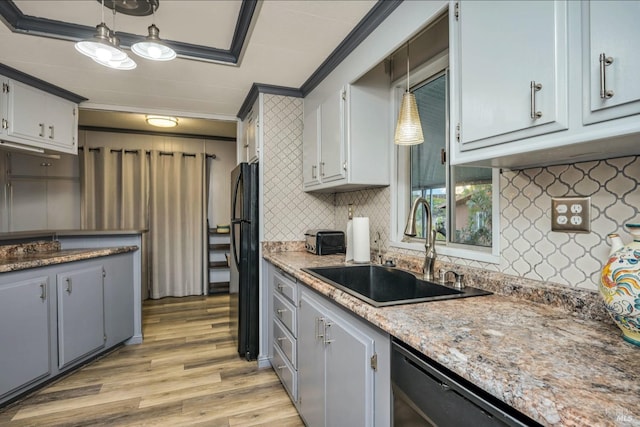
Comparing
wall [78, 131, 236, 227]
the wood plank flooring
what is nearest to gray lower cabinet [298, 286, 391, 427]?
the wood plank flooring

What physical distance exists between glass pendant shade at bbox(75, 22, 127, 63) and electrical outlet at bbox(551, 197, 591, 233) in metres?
2.10

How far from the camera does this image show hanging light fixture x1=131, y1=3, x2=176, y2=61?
168 cm

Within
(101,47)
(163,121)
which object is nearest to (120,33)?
(101,47)

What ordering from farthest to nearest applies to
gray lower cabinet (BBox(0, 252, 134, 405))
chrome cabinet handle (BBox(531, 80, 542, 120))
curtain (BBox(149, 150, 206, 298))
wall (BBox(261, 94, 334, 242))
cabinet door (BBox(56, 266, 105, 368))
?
curtain (BBox(149, 150, 206, 298)) < wall (BBox(261, 94, 334, 242)) < cabinet door (BBox(56, 266, 105, 368)) < gray lower cabinet (BBox(0, 252, 134, 405)) < chrome cabinet handle (BBox(531, 80, 542, 120))

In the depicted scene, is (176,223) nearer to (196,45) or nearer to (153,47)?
(196,45)

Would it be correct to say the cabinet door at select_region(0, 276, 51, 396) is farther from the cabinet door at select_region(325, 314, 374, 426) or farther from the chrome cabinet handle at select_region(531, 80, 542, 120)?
the chrome cabinet handle at select_region(531, 80, 542, 120)

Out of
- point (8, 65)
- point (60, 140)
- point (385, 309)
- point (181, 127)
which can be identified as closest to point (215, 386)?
point (385, 309)

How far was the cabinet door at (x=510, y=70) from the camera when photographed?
0.86 meters

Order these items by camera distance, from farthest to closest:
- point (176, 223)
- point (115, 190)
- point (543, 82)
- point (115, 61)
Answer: point (176, 223), point (115, 190), point (115, 61), point (543, 82)

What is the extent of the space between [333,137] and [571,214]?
1.49 m

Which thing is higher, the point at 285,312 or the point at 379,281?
the point at 379,281

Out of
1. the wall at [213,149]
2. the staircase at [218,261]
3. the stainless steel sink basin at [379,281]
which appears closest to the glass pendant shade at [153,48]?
the stainless steel sink basin at [379,281]

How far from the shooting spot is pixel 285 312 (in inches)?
82.7

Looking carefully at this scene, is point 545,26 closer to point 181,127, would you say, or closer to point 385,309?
point 385,309
